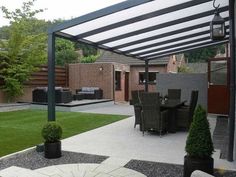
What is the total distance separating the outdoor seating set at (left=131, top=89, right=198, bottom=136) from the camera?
25.8 feet

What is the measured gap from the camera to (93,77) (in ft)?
69.9

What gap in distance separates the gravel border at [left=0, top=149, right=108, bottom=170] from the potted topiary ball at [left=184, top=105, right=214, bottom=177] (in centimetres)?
185

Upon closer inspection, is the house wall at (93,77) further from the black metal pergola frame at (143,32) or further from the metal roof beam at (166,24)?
the metal roof beam at (166,24)

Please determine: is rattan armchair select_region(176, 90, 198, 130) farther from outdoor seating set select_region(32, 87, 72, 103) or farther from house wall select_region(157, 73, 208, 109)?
outdoor seating set select_region(32, 87, 72, 103)

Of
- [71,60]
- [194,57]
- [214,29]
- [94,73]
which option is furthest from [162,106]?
[194,57]

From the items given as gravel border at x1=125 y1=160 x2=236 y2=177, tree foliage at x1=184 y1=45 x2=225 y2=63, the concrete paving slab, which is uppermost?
tree foliage at x1=184 y1=45 x2=225 y2=63

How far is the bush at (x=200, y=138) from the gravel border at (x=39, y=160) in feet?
6.23

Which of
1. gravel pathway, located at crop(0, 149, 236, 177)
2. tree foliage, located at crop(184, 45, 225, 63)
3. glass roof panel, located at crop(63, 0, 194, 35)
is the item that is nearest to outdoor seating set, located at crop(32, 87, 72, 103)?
glass roof panel, located at crop(63, 0, 194, 35)

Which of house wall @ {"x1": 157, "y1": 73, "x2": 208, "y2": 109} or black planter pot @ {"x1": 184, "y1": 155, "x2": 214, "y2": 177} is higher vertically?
house wall @ {"x1": 157, "y1": 73, "x2": 208, "y2": 109}

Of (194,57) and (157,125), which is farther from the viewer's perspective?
(194,57)

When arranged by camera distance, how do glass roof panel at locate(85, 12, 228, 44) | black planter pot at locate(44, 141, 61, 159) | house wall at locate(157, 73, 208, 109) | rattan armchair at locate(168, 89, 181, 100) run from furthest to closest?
house wall at locate(157, 73, 208, 109)
rattan armchair at locate(168, 89, 181, 100)
glass roof panel at locate(85, 12, 228, 44)
black planter pot at locate(44, 141, 61, 159)

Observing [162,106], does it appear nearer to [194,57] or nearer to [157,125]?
[157,125]

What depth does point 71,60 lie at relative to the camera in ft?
116

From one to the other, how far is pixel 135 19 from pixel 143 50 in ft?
14.2
